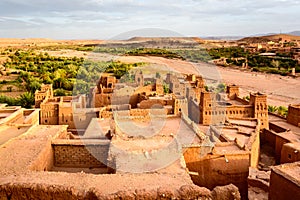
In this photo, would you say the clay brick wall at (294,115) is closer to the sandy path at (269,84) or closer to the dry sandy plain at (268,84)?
the dry sandy plain at (268,84)

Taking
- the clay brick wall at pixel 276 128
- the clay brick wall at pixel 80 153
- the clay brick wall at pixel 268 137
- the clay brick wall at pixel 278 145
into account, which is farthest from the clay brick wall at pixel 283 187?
the clay brick wall at pixel 276 128

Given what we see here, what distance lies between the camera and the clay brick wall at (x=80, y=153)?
9.44 m

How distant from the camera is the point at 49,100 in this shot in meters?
20.0

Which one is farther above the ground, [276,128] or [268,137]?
[276,128]

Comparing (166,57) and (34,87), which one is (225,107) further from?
(166,57)

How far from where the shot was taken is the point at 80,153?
9.45 metres

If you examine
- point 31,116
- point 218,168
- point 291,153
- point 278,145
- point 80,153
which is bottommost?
point 278,145

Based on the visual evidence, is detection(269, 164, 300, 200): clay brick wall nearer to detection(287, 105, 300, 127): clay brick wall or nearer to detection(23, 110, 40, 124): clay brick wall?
detection(23, 110, 40, 124): clay brick wall

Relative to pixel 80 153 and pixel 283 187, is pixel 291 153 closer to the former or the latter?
pixel 283 187

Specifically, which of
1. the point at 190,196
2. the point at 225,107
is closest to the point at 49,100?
the point at 225,107

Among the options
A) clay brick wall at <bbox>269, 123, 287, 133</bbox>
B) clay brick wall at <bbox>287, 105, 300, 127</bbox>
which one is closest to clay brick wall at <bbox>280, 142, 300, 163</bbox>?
clay brick wall at <bbox>269, 123, 287, 133</bbox>

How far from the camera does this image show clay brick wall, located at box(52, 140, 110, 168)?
944 cm

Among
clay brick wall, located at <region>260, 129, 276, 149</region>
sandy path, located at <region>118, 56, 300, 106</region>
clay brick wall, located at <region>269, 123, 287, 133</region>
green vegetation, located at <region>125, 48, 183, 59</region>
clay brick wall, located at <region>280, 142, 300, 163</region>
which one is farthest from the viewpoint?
green vegetation, located at <region>125, 48, 183, 59</region>

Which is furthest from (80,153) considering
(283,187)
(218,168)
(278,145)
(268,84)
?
(268,84)
